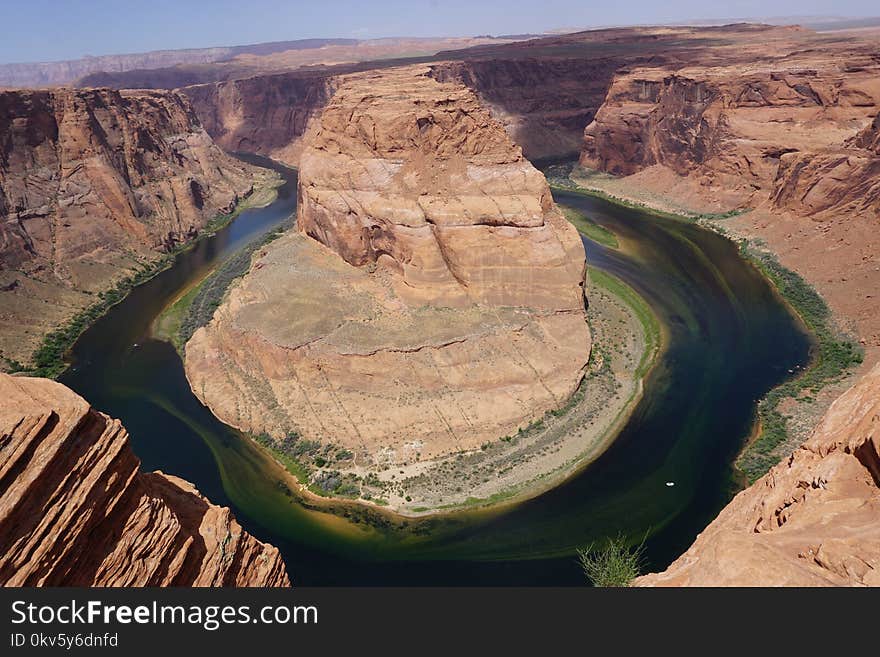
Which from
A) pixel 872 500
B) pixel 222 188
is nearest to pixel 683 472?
pixel 872 500

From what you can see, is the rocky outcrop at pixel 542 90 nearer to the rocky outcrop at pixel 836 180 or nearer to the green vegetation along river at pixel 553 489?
the rocky outcrop at pixel 836 180

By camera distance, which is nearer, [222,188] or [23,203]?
[23,203]

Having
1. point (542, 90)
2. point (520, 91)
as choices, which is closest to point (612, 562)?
point (520, 91)

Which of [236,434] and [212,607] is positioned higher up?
[212,607]

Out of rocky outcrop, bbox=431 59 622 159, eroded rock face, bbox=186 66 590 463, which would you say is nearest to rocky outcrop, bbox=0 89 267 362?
eroded rock face, bbox=186 66 590 463

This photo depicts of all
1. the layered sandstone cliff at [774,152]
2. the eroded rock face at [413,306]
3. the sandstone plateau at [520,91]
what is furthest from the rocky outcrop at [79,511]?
the sandstone plateau at [520,91]

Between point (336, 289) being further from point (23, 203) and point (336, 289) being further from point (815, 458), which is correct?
point (23, 203)
